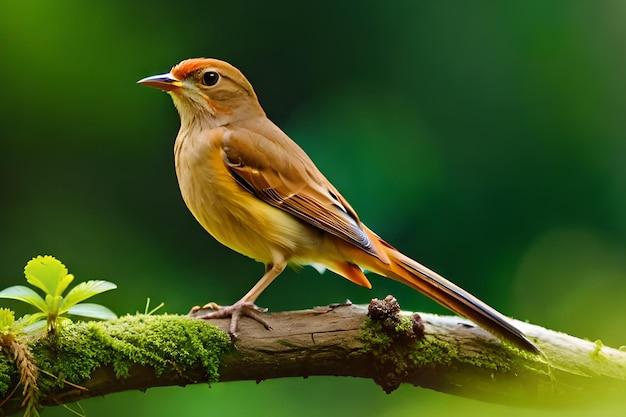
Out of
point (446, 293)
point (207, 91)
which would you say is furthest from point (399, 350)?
point (207, 91)

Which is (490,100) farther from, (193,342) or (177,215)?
(193,342)

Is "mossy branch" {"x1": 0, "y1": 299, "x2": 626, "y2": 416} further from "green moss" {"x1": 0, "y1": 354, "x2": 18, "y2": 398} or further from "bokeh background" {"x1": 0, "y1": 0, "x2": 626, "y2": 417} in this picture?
"bokeh background" {"x1": 0, "y1": 0, "x2": 626, "y2": 417}

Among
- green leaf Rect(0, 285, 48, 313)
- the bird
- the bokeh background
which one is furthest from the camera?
the bokeh background

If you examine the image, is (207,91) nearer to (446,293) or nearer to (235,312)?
(235,312)

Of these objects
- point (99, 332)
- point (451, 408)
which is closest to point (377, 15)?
point (99, 332)

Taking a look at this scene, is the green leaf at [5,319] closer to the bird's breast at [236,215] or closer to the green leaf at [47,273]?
the green leaf at [47,273]

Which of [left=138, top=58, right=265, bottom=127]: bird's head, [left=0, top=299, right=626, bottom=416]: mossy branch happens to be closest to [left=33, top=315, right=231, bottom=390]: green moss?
[left=0, top=299, right=626, bottom=416]: mossy branch

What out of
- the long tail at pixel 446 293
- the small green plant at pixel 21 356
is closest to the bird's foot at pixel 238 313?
the long tail at pixel 446 293
